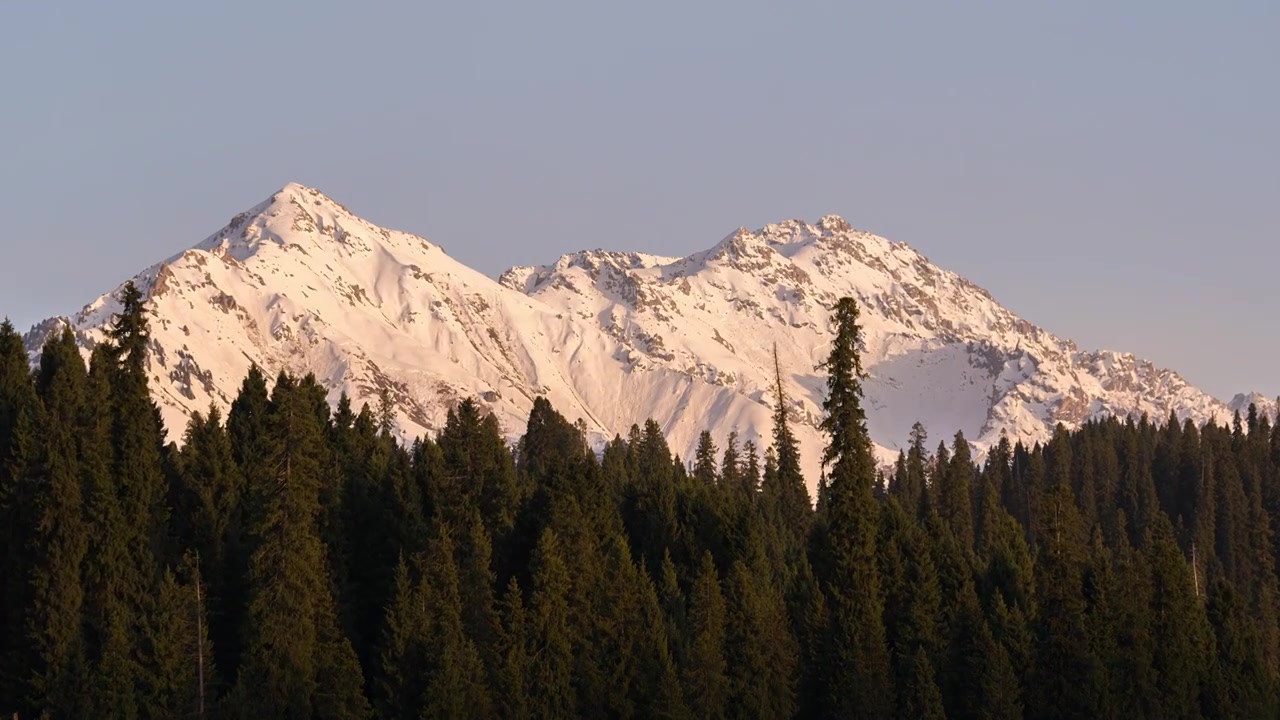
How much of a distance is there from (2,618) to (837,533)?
138 feet

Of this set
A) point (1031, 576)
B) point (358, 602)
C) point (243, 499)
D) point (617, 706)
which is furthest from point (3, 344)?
point (1031, 576)

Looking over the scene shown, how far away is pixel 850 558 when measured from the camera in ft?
329

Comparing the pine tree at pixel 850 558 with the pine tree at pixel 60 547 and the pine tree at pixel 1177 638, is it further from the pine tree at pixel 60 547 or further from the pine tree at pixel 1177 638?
the pine tree at pixel 60 547

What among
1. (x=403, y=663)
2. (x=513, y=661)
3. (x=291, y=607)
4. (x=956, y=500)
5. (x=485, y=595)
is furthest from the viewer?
(x=956, y=500)

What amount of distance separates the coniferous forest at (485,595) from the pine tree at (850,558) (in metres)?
0.14

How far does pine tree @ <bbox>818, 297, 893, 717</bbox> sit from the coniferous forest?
0.45ft

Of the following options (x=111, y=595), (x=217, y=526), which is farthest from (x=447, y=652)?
(x=217, y=526)

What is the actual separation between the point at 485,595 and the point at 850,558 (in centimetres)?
1966

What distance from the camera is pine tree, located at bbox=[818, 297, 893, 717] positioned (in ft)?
318

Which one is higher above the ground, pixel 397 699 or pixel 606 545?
pixel 606 545

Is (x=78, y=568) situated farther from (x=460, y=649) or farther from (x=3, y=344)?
(x=3, y=344)

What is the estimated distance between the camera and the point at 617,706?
93.4 meters

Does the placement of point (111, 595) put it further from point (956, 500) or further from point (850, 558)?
point (956, 500)

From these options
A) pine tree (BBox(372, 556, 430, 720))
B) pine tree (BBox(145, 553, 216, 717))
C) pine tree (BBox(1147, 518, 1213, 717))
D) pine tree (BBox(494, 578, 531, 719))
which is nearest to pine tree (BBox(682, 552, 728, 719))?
pine tree (BBox(494, 578, 531, 719))
